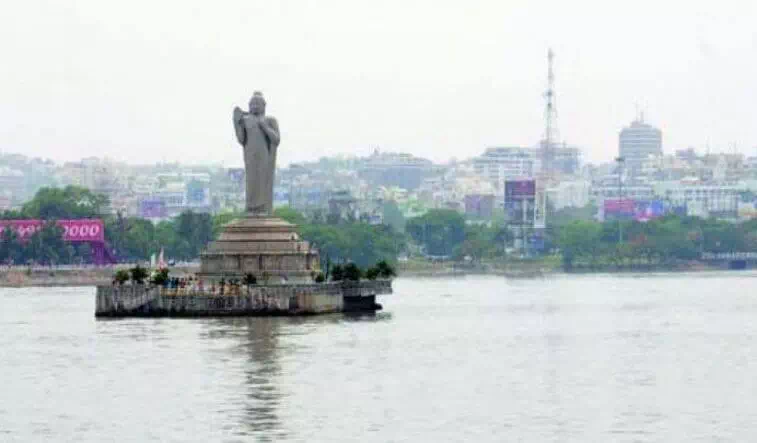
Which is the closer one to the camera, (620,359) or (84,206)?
(620,359)

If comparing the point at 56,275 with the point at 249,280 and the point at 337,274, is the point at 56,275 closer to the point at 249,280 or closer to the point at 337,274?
the point at 337,274

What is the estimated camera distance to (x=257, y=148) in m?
92.7

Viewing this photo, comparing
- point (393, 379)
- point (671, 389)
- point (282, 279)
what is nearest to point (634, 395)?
point (671, 389)

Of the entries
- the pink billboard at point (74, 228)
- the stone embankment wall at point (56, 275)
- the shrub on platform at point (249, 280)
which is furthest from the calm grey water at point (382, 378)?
the pink billboard at point (74, 228)

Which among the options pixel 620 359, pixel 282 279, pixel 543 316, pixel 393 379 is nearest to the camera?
pixel 393 379

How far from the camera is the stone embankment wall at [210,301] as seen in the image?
286 feet

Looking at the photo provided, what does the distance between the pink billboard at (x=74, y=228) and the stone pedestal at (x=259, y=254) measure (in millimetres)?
78399

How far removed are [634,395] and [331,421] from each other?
310 inches

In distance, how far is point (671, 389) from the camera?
56.6 metres

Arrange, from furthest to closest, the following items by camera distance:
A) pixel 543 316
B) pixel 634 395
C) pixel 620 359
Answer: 1. pixel 543 316
2. pixel 620 359
3. pixel 634 395

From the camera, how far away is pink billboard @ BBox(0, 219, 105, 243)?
16862 cm

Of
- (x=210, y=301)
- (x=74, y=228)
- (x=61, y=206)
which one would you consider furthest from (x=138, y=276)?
(x=61, y=206)

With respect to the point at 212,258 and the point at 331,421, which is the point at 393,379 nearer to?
the point at 331,421

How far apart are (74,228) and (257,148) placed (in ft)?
258
